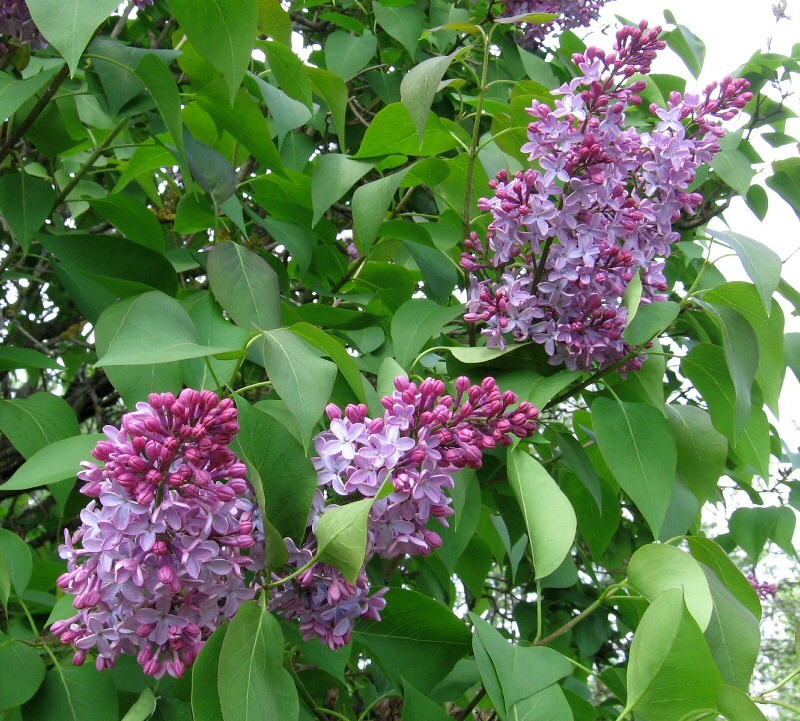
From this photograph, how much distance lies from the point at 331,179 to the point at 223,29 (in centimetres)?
37

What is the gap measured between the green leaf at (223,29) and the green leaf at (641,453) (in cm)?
66

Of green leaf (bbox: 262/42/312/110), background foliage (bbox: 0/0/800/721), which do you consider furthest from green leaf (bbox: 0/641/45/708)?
green leaf (bbox: 262/42/312/110)

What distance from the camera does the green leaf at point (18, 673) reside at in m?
0.96

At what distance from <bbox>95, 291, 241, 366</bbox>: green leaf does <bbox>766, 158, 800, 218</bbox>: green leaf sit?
1181mm

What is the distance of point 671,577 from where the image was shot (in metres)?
1.00

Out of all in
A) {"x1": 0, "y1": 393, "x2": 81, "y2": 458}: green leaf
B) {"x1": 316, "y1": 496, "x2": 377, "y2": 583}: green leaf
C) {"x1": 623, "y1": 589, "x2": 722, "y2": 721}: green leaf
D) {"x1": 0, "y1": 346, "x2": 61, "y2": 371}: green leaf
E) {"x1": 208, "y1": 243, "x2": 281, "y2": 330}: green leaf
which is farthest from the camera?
{"x1": 0, "y1": 346, "x2": 61, "y2": 371}: green leaf

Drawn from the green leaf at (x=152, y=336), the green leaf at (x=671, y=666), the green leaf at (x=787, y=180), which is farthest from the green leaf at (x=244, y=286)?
the green leaf at (x=787, y=180)

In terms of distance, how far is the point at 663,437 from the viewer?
3.88ft

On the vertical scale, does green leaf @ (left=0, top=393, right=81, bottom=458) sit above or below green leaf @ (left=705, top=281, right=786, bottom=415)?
below

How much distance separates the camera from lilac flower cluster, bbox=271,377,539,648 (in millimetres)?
895

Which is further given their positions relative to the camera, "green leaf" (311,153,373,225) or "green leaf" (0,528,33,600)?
"green leaf" (311,153,373,225)

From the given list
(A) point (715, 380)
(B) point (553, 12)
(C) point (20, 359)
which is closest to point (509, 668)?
(A) point (715, 380)

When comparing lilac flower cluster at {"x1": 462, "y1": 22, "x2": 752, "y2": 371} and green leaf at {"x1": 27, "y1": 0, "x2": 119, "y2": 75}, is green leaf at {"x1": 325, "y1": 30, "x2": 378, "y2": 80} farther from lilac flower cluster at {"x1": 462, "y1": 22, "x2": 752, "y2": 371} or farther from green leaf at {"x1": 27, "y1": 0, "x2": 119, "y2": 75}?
green leaf at {"x1": 27, "y1": 0, "x2": 119, "y2": 75}

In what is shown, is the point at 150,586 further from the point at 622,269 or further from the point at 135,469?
the point at 622,269
